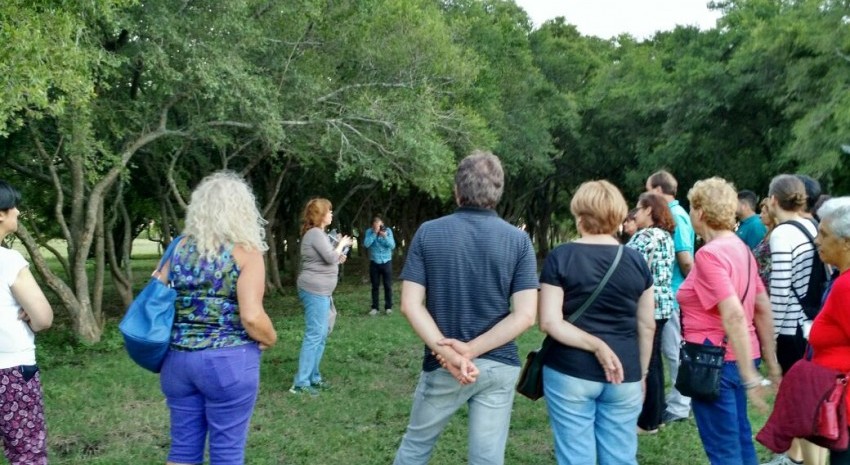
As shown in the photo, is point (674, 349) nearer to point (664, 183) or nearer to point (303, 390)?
point (664, 183)

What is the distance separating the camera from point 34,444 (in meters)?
3.76

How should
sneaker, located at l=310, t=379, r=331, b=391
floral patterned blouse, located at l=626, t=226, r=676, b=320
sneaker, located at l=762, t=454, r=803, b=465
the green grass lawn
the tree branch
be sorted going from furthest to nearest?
1. the tree branch
2. sneaker, located at l=310, t=379, r=331, b=391
3. the green grass lawn
4. floral patterned blouse, located at l=626, t=226, r=676, b=320
5. sneaker, located at l=762, t=454, r=803, b=465

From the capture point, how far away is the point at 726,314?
3762 millimetres

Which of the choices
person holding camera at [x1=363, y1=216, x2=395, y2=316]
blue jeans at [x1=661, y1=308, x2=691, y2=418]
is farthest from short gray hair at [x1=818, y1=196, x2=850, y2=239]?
person holding camera at [x1=363, y1=216, x2=395, y2=316]

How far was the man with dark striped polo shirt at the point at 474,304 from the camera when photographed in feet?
11.5

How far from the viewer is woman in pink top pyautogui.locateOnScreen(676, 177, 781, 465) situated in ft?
12.4

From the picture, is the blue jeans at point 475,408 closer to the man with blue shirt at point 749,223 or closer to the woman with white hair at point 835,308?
the woman with white hair at point 835,308

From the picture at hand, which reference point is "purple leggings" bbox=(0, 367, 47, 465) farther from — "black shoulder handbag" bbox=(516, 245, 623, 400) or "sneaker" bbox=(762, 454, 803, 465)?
"sneaker" bbox=(762, 454, 803, 465)

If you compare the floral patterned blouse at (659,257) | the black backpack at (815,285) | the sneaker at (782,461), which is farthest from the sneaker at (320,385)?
the black backpack at (815,285)

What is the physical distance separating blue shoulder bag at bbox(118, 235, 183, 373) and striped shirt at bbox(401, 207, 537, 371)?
1115 millimetres

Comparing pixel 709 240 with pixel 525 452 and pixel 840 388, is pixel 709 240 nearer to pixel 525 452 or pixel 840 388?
pixel 840 388

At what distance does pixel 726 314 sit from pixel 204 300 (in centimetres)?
253

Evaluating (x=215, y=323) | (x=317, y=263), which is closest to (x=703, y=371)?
(x=215, y=323)

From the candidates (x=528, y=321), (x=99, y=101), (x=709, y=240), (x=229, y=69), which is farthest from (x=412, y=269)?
(x=99, y=101)
